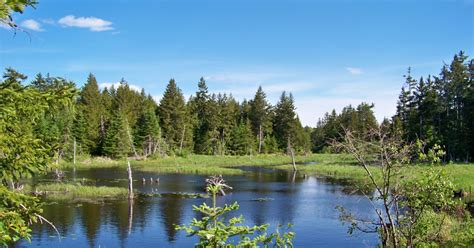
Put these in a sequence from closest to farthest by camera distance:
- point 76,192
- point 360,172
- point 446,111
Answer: point 76,192, point 360,172, point 446,111

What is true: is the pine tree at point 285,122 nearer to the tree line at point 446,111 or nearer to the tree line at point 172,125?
the tree line at point 172,125

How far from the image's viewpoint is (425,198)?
1273 cm

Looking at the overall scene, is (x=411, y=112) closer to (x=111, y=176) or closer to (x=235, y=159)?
(x=235, y=159)

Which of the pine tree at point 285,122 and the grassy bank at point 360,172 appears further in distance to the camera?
the pine tree at point 285,122

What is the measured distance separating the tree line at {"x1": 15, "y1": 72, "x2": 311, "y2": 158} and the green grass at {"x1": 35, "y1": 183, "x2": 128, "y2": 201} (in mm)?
32561

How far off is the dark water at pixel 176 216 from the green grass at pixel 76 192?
2.89 meters

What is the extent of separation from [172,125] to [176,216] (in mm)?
62562

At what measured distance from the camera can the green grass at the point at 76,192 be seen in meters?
40.5

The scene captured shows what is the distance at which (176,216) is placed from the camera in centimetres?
3378

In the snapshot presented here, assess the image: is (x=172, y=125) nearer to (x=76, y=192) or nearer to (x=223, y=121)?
(x=223, y=121)

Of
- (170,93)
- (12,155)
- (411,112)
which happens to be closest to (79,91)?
(12,155)

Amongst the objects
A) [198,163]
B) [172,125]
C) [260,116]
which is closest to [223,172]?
[198,163]

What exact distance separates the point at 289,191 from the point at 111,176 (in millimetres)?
24354

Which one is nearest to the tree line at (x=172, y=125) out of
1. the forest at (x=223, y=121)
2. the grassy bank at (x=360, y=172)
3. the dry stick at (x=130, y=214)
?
the forest at (x=223, y=121)
